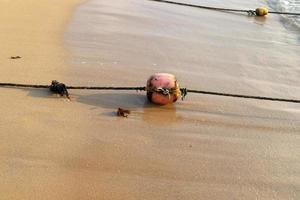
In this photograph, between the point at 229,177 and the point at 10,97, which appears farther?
the point at 10,97

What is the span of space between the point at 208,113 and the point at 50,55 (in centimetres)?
178

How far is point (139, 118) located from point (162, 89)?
295 mm

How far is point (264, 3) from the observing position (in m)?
8.67

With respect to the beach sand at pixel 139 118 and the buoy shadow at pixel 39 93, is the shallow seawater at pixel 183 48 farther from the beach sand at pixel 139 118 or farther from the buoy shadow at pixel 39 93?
the buoy shadow at pixel 39 93

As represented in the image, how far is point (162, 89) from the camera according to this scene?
365 cm

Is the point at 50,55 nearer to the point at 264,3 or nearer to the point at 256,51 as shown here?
the point at 256,51

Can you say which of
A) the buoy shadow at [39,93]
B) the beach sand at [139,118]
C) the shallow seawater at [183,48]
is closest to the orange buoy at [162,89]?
the beach sand at [139,118]

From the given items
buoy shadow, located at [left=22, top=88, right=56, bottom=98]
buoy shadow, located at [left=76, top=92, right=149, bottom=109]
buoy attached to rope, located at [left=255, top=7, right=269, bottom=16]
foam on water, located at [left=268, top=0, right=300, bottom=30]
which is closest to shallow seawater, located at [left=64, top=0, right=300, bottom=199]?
buoy shadow, located at [left=76, top=92, right=149, bottom=109]

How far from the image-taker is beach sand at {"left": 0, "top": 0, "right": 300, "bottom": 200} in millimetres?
2783

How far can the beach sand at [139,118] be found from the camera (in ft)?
9.13

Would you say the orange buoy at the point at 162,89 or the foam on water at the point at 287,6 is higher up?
the orange buoy at the point at 162,89

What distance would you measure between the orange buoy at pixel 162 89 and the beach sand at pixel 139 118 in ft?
0.30

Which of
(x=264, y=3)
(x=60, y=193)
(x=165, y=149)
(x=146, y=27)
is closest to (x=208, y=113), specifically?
(x=165, y=149)

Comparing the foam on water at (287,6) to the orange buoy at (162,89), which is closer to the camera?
the orange buoy at (162,89)
